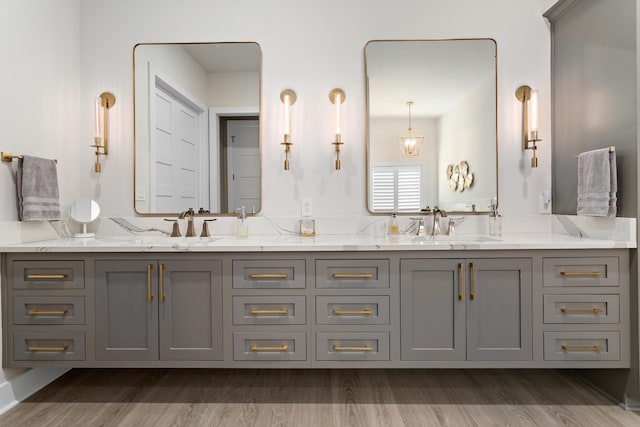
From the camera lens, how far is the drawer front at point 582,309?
2.02 meters

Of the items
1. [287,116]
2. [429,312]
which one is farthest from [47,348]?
[429,312]

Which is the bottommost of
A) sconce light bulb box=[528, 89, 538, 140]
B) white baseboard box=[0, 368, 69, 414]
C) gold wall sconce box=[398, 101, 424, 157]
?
white baseboard box=[0, 368, 69, 414]

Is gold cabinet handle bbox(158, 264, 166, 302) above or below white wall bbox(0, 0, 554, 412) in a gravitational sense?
below

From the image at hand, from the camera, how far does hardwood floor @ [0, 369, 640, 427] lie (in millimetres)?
1963

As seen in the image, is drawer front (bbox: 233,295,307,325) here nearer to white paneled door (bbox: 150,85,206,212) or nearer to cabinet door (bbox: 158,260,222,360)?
cabinet door (bbox: 158,260,222,360)

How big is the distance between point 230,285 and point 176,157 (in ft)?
3.35

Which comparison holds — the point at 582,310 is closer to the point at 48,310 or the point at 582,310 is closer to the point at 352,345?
the point at 352,345

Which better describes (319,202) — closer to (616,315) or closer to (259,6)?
(259,6)

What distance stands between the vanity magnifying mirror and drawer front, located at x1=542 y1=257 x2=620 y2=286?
0.66 m

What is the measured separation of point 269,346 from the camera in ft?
6.82

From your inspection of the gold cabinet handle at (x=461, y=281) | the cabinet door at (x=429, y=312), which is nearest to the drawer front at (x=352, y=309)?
the cabinet door at (x=429, y=312)

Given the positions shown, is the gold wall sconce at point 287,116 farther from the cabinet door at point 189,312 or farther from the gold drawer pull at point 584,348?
the gold drawer pull at point 584,348

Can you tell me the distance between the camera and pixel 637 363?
1983mm

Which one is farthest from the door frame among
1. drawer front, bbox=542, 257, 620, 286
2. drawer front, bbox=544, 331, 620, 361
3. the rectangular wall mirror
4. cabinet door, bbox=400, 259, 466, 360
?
drawer front, bbox=544, 331, 620, 361
